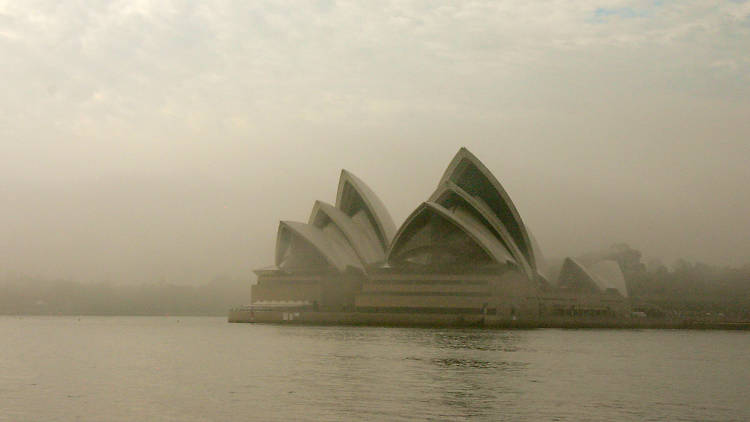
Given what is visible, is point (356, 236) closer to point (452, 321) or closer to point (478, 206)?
point (452, 321)

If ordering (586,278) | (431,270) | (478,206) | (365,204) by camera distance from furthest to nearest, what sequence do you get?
1. (586,278)
2. (365,204)
3. (431,270)
4. (478,206)

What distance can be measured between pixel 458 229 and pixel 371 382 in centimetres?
5235

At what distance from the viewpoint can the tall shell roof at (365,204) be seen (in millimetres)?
92312

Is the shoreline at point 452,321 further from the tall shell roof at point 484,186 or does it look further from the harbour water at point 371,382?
the harbour water at point 371,382

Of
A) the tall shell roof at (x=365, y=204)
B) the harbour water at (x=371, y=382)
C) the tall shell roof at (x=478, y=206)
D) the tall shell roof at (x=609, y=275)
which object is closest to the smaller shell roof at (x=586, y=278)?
the tall shell roof at (x=609, y=275)

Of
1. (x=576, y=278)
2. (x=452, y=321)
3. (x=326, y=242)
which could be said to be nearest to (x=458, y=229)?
(x=452, y=321)

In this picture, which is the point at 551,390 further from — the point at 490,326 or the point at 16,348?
the point at 490,326

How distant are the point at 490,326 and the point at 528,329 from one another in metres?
3.69

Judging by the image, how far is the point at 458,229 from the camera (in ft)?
282

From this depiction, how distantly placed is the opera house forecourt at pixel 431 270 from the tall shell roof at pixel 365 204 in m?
0.11

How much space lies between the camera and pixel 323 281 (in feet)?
314

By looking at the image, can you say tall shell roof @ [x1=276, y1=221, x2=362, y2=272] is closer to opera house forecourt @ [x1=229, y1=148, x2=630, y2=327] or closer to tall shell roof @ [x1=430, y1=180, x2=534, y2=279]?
opera house forecourt @ [x1=229, y1=148, x2=630, y2=327]

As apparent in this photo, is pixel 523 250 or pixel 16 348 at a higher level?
pixel 523 250

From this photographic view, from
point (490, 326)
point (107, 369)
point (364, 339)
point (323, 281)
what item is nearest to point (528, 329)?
point (490, 326)
